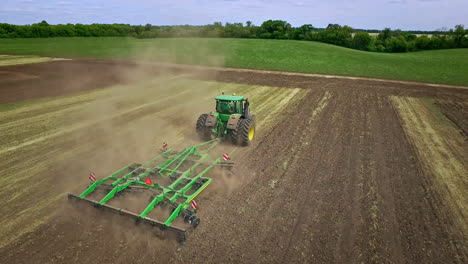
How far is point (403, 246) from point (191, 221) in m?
4.85

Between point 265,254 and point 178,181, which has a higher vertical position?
point 178,181

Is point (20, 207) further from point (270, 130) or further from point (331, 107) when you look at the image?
point (331, 107)

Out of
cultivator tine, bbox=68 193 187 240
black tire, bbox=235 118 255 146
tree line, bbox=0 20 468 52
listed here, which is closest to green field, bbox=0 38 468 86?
tree line, bbox=0 20 468 52

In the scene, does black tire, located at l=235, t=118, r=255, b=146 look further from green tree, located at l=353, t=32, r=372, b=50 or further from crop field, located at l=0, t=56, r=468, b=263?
green tree, located at l=353, t=32, r=372, b=50

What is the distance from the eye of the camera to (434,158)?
11.0 meters

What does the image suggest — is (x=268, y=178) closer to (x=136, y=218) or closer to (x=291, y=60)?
(x=136, y=218)

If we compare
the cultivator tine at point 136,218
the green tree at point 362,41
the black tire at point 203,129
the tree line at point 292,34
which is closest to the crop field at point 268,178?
the cultivator tine at point 136,218

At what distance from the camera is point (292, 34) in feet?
239

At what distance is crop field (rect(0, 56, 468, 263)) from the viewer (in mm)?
6438

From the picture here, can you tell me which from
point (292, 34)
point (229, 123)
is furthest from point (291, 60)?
point (292, 34)

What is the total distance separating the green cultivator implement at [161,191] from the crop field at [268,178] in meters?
0.38

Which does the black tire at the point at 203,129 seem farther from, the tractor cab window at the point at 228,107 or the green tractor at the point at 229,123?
the tractor cab window at the point at 228,107

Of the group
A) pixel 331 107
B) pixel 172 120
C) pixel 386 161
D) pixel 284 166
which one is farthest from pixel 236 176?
pixel 331 107

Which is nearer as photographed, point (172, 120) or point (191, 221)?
point (191, 221)
